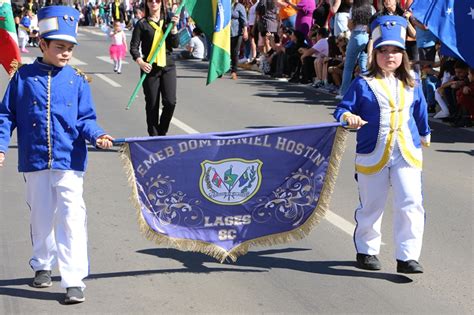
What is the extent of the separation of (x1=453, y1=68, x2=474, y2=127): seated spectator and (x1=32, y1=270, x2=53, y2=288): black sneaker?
8.84 metres

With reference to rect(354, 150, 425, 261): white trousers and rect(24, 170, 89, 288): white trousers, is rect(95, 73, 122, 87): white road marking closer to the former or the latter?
rect(354, 150, 425, 261): white trousers

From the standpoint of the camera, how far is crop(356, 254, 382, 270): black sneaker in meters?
7.00

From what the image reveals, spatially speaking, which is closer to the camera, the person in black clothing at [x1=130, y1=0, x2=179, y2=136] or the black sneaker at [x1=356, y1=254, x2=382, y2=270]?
the black sneaker at [x1=356, y1=254, x2=382, y2=270]

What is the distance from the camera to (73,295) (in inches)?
245

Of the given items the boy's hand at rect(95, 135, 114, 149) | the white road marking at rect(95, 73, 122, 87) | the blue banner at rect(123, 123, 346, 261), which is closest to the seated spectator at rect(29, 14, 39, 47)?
the white road marking at rect(95, 73, 122, 87)

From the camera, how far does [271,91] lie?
63.4 ft

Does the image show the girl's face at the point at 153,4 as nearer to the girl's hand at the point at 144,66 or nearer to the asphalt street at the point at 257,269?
the girl's hand at the point at 144,66

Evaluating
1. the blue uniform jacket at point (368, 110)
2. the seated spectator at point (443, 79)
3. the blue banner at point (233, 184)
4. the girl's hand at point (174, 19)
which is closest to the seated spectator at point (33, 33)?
the seated spectator at point (443, 79)

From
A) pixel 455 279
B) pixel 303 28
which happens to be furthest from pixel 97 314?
pixel 303 28

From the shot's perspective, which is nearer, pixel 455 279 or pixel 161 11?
pixel 455 279

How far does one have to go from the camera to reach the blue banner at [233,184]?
6.74m

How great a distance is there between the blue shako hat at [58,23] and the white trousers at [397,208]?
2.21 metres

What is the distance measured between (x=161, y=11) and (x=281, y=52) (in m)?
10.7

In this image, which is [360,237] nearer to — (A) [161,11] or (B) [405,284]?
(B) [405,284]
